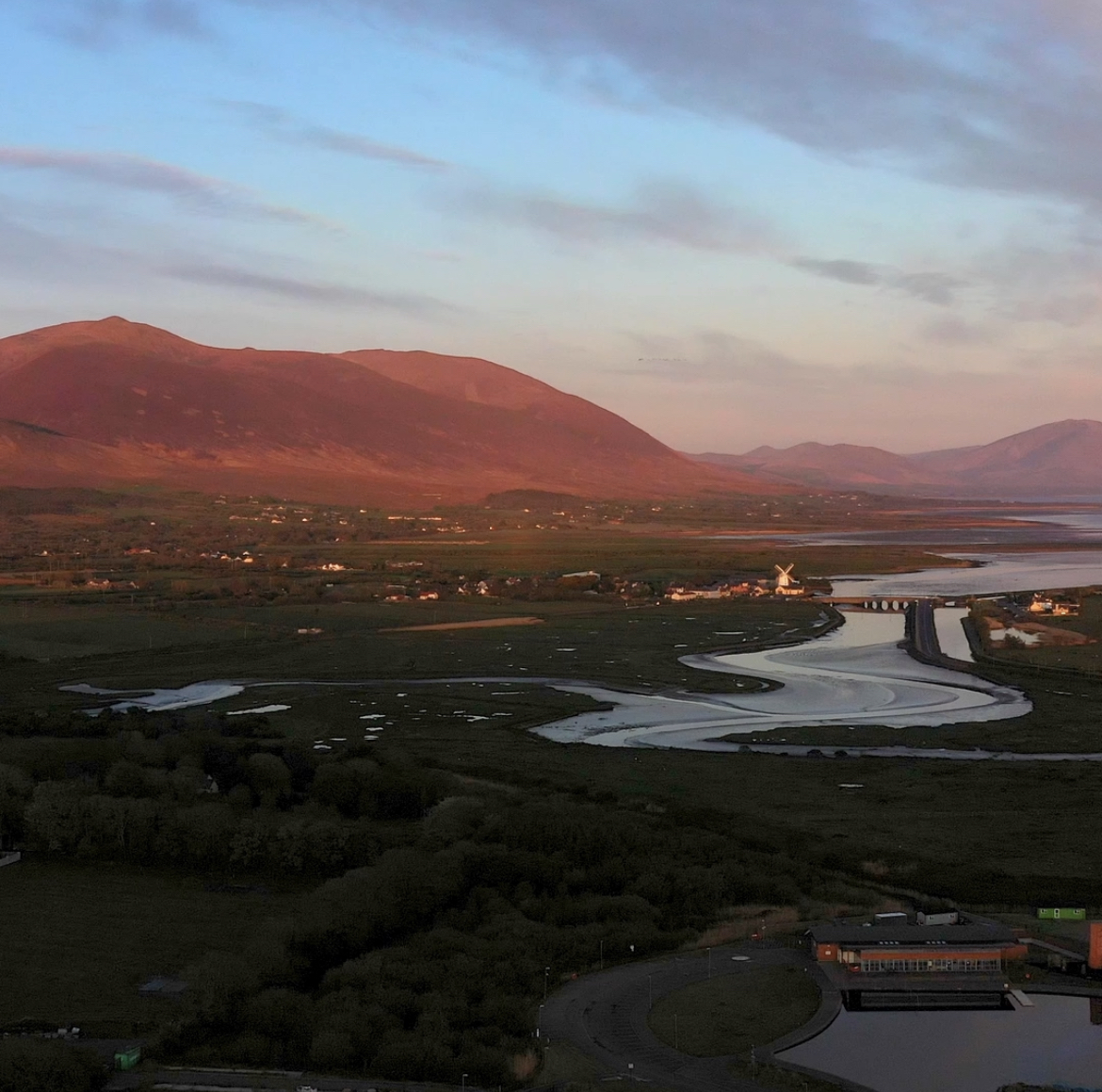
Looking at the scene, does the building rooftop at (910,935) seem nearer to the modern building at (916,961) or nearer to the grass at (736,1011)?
the modern building at (916,961)

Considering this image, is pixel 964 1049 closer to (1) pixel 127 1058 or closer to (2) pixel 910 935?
(2) pixel 910 935

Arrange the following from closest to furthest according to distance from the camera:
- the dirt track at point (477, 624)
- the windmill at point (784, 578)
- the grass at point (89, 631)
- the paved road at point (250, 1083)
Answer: the paved road at point (250, 1083)
the grass at point (89, 631)
the dirt track at point (477, 624)
the windmill at point (784, 578)

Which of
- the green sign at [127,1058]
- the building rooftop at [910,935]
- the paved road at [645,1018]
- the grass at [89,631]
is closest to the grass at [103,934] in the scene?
the green sign at [127,1058]

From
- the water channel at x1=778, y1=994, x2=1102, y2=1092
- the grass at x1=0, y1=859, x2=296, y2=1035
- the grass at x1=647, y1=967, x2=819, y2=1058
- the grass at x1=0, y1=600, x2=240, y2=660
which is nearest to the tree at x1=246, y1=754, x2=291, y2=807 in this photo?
the grass at x1=0, y1=859, x2=296, y2=1035

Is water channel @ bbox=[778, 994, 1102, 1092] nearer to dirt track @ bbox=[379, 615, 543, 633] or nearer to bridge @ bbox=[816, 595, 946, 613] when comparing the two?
dirt track @ bbox=[379, 615, 543, 633]

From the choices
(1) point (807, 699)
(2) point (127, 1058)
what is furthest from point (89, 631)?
(2) point (127, 1058)

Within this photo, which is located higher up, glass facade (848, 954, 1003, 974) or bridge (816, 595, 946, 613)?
bridge (816, 595, 946, 613)
